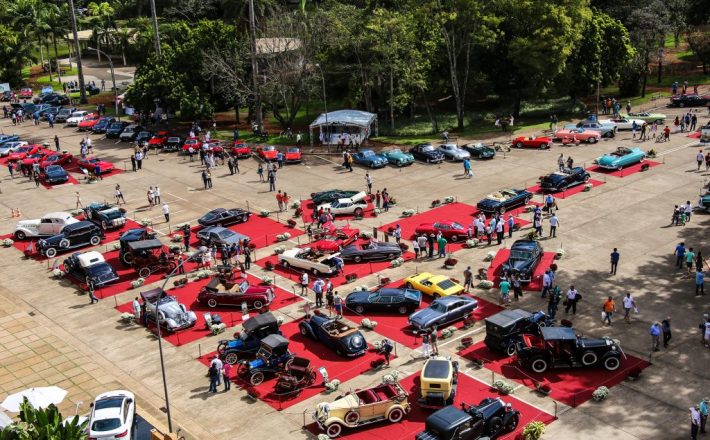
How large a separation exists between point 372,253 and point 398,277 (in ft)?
8.43

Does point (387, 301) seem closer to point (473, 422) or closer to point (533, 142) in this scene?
point (473, 422)

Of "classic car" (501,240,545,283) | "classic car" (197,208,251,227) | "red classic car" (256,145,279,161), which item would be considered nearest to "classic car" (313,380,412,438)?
"classic car" (501,240,545,283)

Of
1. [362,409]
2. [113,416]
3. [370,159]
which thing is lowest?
[362,409]

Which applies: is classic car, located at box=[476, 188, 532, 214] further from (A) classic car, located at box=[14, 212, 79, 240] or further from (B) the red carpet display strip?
(A) classic car, located at box=[14, 212, 79, 240]

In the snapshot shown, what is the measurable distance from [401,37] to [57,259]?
39194 millimetres

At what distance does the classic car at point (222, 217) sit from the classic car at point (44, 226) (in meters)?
8.38

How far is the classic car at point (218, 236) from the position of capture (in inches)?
1789

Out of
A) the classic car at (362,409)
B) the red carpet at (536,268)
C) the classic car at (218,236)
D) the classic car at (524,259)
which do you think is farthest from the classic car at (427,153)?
the classic car at (362,409)

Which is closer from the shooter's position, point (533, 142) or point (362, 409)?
point (362, 409)

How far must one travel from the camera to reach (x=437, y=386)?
1115 inches

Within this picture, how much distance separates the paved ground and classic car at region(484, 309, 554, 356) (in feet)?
5.09

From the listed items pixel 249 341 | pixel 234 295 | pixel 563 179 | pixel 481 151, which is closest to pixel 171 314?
pixel 234 295

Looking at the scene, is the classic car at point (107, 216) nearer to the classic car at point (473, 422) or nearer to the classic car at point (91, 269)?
the classic car at point (91, 269)

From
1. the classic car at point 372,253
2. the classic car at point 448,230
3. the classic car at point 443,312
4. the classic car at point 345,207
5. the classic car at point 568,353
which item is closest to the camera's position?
the classic car at point 568,353
